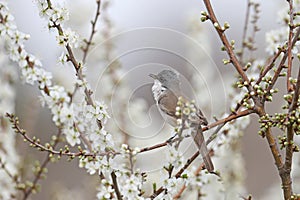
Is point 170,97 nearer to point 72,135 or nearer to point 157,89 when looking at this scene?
point 157,89

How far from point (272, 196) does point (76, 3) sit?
1.29 meters

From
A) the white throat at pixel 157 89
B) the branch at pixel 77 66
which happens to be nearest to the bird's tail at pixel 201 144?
the white throat at pixel 157 89

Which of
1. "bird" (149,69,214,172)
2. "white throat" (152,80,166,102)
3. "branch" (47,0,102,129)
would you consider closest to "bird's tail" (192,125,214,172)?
"bird" (149,69,214,172)

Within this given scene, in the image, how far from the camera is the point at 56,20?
1143 mm

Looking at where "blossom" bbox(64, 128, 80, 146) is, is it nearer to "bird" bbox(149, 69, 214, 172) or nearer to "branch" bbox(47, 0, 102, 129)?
"branch" bbox(47, 0, 102, 129)

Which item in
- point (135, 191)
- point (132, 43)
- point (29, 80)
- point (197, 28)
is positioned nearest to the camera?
point (135, 191)

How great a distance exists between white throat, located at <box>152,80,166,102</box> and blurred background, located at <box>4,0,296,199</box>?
4cm

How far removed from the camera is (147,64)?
3.90 ft

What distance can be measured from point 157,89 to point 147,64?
0.09m

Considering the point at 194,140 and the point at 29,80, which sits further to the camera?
the point at 29,80

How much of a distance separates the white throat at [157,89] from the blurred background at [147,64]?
36mm

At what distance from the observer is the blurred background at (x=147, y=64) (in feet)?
4.20

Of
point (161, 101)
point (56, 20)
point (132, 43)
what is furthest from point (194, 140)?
point (132, 43)

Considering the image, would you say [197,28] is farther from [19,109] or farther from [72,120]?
[19,109]
